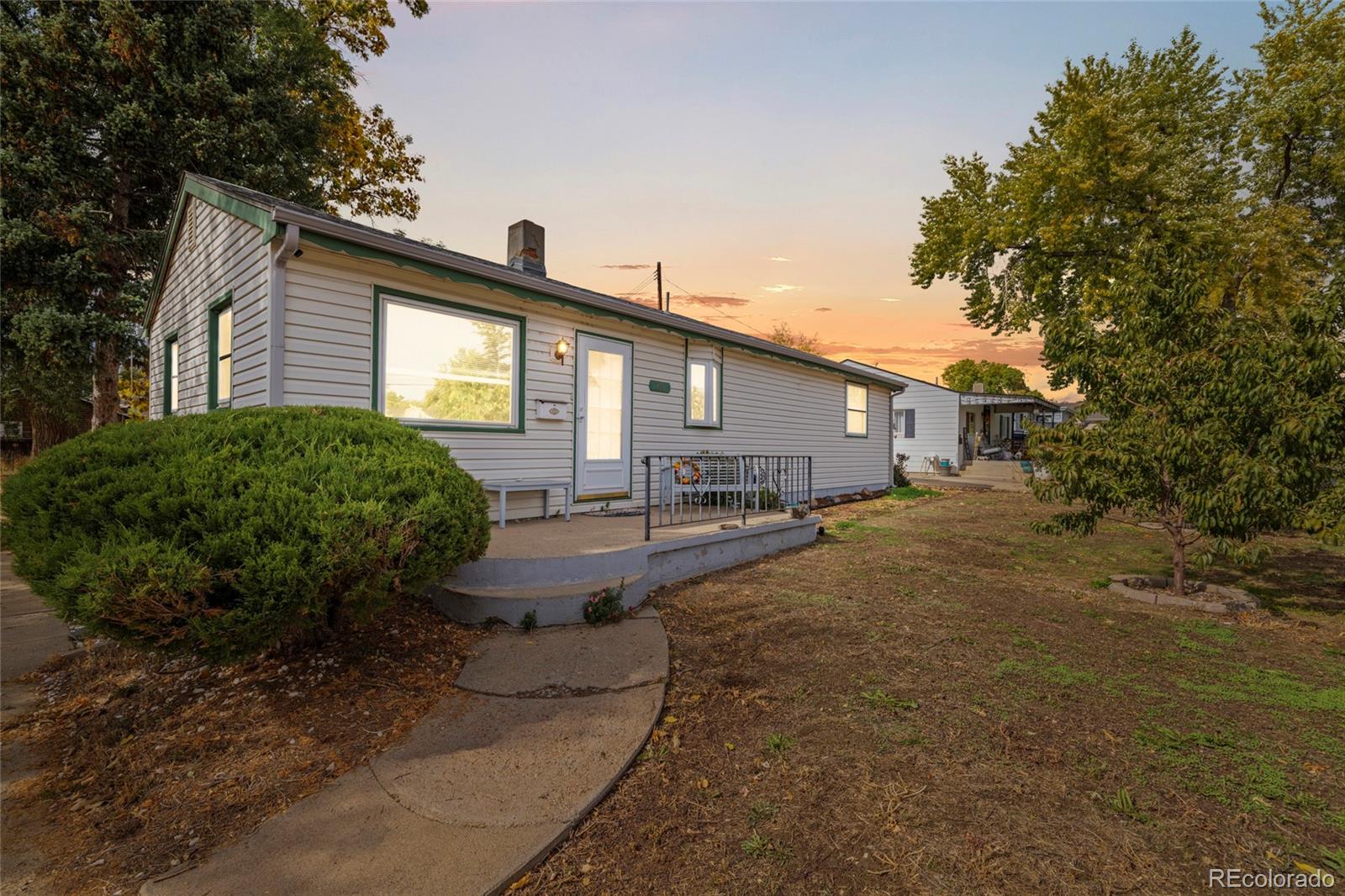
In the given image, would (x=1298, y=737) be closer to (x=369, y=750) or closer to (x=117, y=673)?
(x=369, y=750)

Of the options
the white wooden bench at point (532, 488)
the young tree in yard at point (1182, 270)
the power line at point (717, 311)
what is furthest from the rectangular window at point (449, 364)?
the power line at point (717, 311)

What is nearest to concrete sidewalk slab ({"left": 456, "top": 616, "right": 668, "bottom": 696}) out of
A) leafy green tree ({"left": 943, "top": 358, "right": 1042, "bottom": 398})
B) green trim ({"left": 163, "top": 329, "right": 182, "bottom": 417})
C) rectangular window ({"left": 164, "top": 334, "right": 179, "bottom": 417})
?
rectangular window ({"left": 164, "top": 334, "right": 179, "bottom": 417})

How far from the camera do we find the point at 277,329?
502 cm

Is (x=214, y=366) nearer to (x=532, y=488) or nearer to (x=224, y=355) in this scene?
(x=224, y=355)

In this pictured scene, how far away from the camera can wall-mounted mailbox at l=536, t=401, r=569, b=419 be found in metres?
6.89

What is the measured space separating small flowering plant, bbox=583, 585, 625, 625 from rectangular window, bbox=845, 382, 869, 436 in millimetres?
10432

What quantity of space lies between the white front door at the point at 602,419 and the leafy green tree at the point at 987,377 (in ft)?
237

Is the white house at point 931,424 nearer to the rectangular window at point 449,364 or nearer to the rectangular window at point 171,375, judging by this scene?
the rectangular window at point 449,364

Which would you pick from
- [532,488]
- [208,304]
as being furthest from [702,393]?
[208,304]

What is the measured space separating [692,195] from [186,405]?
371 inches

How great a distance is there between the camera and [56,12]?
35.1 ft

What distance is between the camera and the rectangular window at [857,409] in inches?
544

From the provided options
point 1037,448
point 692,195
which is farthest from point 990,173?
point 1037,448

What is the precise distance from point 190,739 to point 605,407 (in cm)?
560
